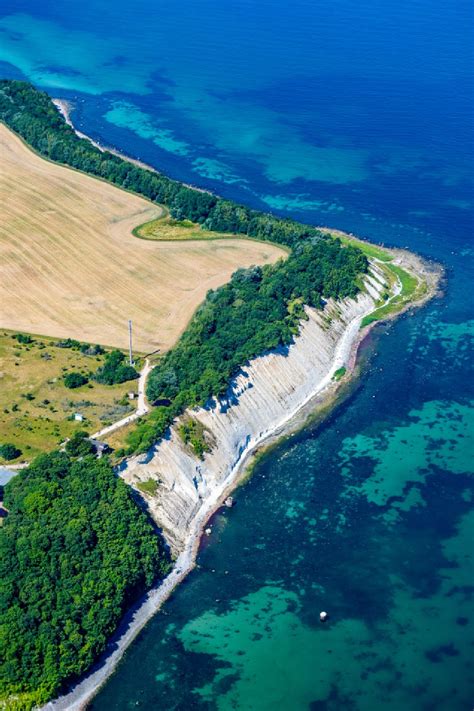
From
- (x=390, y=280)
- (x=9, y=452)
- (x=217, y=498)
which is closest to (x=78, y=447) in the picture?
(x=9, y=452)

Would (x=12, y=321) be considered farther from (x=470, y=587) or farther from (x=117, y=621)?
(x=470, y=587)

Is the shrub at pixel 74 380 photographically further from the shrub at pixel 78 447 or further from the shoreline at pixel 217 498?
the shoreline at pixel 217 498

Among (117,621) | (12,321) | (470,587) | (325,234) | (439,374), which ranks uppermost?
(325,234)

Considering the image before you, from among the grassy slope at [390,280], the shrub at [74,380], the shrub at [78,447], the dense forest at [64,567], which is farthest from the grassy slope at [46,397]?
the grassy slope at [390,280]

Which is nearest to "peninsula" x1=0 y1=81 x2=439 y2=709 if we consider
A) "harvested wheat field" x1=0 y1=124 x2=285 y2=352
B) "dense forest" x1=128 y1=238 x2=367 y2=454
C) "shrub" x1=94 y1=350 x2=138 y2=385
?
"dense forest" x1=128 y1=238 x2=367 y2=454

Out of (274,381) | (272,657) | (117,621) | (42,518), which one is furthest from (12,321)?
A: (272,657)

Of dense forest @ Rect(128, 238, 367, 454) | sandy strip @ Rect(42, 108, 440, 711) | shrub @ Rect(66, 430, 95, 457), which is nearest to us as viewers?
sandy strip @ Rect(42, 108, 440, 711)

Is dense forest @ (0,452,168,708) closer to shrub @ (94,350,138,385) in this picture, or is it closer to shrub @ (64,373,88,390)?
shrub @ (64,373,88,390)
